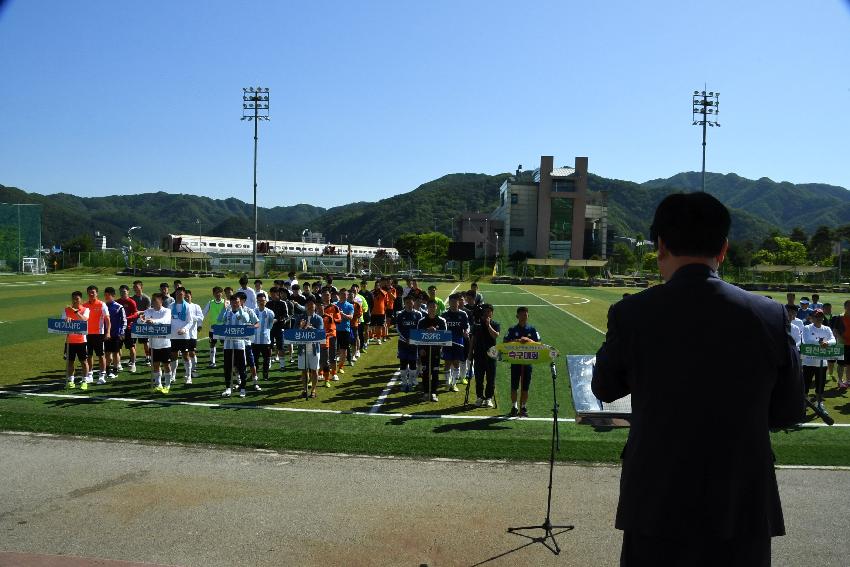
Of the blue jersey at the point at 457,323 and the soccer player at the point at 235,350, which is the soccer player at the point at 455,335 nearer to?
the blue jersey at the point at 457,323

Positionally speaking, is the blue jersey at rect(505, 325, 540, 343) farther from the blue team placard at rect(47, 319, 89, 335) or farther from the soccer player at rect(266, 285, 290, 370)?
the blue team placard at rect(47, 319, 89, 335)

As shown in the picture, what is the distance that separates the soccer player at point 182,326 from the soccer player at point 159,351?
22.3 inches

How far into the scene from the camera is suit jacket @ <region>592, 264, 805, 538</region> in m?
2.16

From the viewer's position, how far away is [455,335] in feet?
48.3

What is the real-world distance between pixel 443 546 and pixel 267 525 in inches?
69.1

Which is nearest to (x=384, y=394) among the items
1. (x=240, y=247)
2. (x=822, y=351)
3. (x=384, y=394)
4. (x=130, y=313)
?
(x=384, y=394)

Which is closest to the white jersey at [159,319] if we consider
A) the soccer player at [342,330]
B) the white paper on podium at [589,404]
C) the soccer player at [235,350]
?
the soccer player at [235,350]

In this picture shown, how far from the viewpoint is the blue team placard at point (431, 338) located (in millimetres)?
13422

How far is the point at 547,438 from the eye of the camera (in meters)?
10.7

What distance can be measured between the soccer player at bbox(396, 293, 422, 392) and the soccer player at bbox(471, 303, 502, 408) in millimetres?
1552

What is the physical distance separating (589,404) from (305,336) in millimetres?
8554

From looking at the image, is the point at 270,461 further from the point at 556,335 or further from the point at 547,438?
the point at 556,335

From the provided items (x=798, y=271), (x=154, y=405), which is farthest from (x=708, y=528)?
(x=798, y=271)

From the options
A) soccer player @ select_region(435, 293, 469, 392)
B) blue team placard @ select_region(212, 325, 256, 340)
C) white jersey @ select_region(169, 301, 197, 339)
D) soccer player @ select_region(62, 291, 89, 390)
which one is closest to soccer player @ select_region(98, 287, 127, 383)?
soccer player @ select_region(62, 291, 89, 390)
